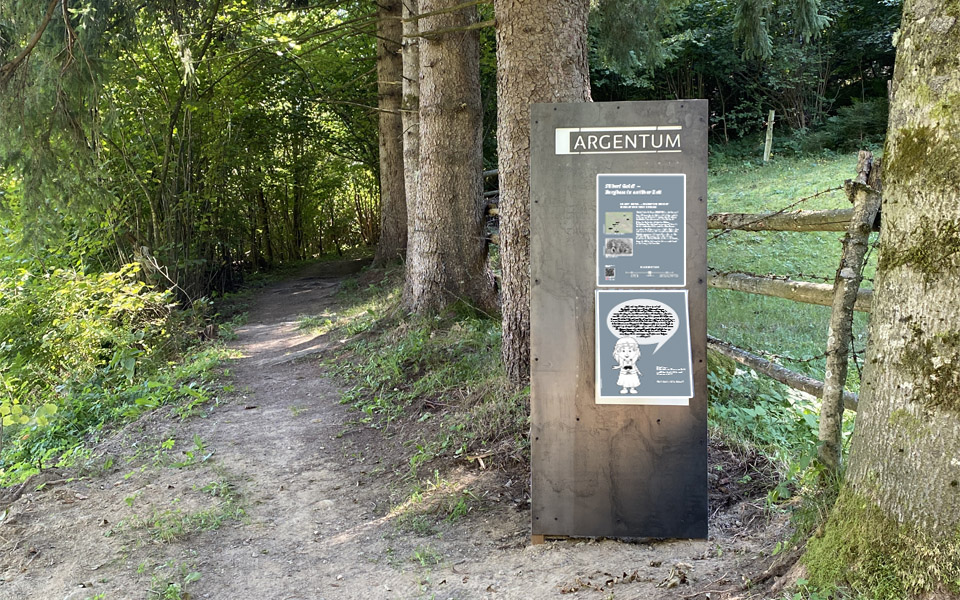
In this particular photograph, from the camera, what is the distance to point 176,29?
28.2 ft

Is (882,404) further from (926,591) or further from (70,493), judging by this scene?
Answer: (70,493)

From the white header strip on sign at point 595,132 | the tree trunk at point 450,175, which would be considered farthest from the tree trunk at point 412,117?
the white header strip on sign at point 595,132

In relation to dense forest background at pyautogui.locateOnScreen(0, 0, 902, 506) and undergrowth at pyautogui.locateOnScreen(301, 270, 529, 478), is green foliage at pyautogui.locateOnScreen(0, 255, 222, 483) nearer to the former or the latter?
dense forest background at pyautogui.locateOnScreen(0, 0, 902, 506)

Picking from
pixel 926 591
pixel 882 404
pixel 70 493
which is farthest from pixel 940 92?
pixel 70 493

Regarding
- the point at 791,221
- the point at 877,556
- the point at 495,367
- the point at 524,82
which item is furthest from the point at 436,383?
the point at 877,556

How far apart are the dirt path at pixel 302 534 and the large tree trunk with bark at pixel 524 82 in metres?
1.45

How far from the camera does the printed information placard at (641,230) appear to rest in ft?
10.7

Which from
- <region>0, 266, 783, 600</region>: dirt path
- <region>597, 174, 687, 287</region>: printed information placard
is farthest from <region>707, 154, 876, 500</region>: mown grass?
<region>0, 266, 783, 600</region>: dirt path

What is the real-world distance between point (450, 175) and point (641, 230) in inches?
176

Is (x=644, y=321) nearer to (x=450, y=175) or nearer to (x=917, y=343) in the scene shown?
(x=917, y=343)

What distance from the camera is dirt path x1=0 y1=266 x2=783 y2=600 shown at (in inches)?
130

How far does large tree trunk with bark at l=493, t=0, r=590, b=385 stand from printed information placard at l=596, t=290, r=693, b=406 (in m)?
1.53

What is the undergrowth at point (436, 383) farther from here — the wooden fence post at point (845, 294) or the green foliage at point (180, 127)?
the green foliage at point (180, 127)

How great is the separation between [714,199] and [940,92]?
1428 cm
